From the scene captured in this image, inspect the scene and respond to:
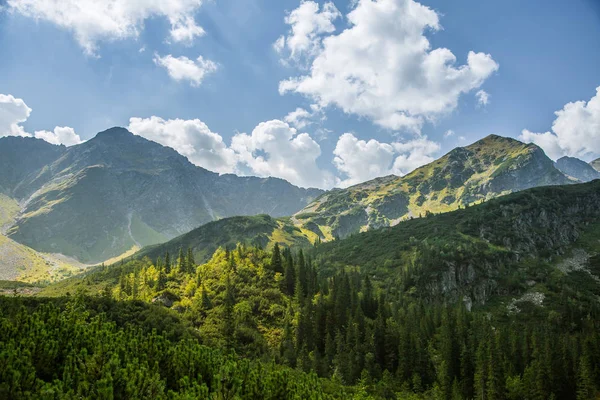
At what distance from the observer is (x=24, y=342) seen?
98.8 ft

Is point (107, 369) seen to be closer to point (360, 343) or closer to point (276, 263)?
point (360, 343)

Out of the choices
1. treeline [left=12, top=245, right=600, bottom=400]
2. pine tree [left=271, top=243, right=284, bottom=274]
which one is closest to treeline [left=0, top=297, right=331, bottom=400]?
treeline [left=12, top=245, right=600, bottom=400]

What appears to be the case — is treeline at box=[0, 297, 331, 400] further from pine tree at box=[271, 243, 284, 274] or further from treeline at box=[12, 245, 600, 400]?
pine tree at box=[271, 243, 284, 274]

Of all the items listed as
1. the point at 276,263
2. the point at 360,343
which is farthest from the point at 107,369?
the point at 276,263

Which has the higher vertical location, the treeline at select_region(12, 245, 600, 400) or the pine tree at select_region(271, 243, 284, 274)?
the pine tree at select_region(271, 243, 284, 274)

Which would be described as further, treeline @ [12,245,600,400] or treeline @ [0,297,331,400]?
treeline @ [12,245,600,400]

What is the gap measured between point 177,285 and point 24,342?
11769 cm

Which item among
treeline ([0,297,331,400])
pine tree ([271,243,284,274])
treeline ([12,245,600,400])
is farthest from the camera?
pine tree ([271,243,284,274])

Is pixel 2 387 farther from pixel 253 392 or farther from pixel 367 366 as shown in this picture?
pixel 367 366

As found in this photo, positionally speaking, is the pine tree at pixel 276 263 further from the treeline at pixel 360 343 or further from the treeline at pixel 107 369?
the treeline at pixel 107 369

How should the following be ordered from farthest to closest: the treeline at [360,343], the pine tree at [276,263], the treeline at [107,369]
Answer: the pine tree at [276,263], the treeline at [360,343], the treeline at [107,369]

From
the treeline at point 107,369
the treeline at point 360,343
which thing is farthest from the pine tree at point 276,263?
the treeline at point 107,369

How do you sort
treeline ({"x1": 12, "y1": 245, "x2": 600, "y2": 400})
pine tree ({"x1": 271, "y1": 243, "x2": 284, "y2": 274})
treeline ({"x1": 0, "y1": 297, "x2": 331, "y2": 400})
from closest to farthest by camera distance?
treeline ({"x1": 0, "y1": 297, "x2": 331, "y2": 400}) < treeline ({"x1": 12, "y1": 245, "x2": 600, "y2": 400}) < pine tree ({"x1": 271, "y1": 243, "x2": 284, "y2": 274})

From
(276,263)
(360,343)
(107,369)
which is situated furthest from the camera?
(276,263)
